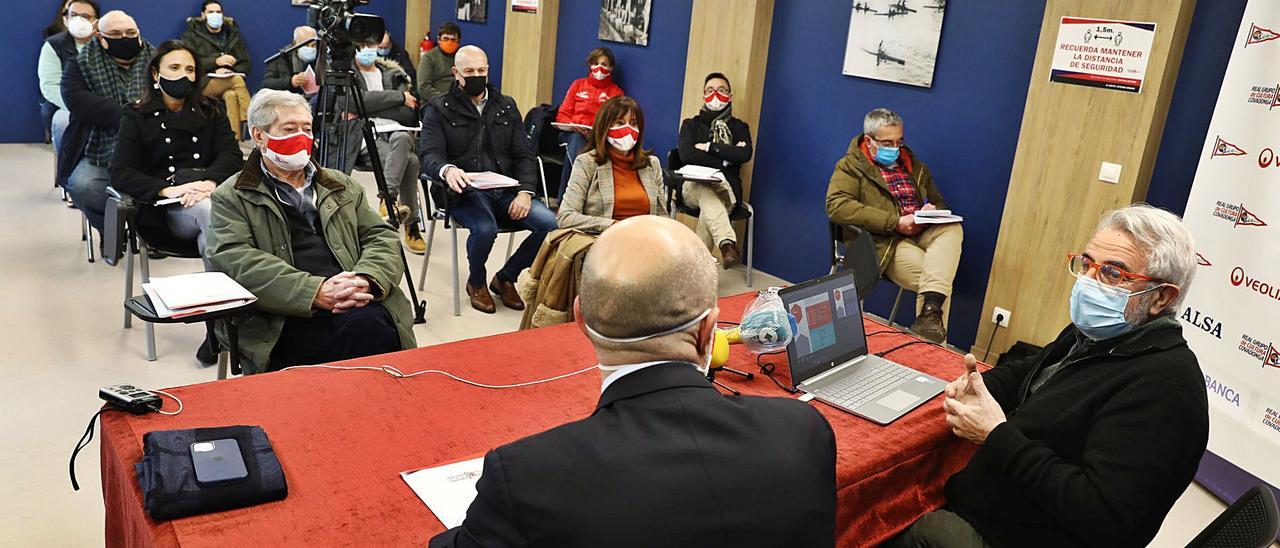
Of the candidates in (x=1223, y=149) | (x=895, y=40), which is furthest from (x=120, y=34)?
(x=1223, y=149)

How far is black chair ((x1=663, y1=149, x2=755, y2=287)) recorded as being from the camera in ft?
17.3

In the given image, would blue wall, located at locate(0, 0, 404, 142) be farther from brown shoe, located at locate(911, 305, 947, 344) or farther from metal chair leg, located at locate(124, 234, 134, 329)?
brown shoe, located at locate(911, 305, 947, 344)

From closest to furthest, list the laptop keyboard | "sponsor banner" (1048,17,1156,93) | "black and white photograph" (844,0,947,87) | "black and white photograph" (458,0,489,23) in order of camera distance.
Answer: the laptop keyboard < "sponsor banner" (1048,17,1156,93) < "black and white photograph" (844,0,947,87) < "black and white photograph" (458,0,489,23)

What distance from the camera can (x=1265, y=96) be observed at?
303 cm

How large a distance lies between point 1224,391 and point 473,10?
23.2 ft

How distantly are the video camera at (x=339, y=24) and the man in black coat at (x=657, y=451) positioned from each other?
3.23 meters

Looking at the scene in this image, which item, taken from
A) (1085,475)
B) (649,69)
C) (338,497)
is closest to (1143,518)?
(1085,475)

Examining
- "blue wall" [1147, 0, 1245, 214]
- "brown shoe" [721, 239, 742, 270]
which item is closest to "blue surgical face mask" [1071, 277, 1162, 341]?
"blue wall" [1147, 0, 1245, 214]

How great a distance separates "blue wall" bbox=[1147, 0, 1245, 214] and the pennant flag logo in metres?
0.55

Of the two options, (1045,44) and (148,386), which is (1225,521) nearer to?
(1045,44)

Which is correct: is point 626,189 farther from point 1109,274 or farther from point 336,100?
point 1109,274

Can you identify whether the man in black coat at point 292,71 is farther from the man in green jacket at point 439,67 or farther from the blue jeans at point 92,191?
the blue jeans at point 92,191

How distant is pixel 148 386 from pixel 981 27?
13.4 feet

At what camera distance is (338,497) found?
1.46 m
